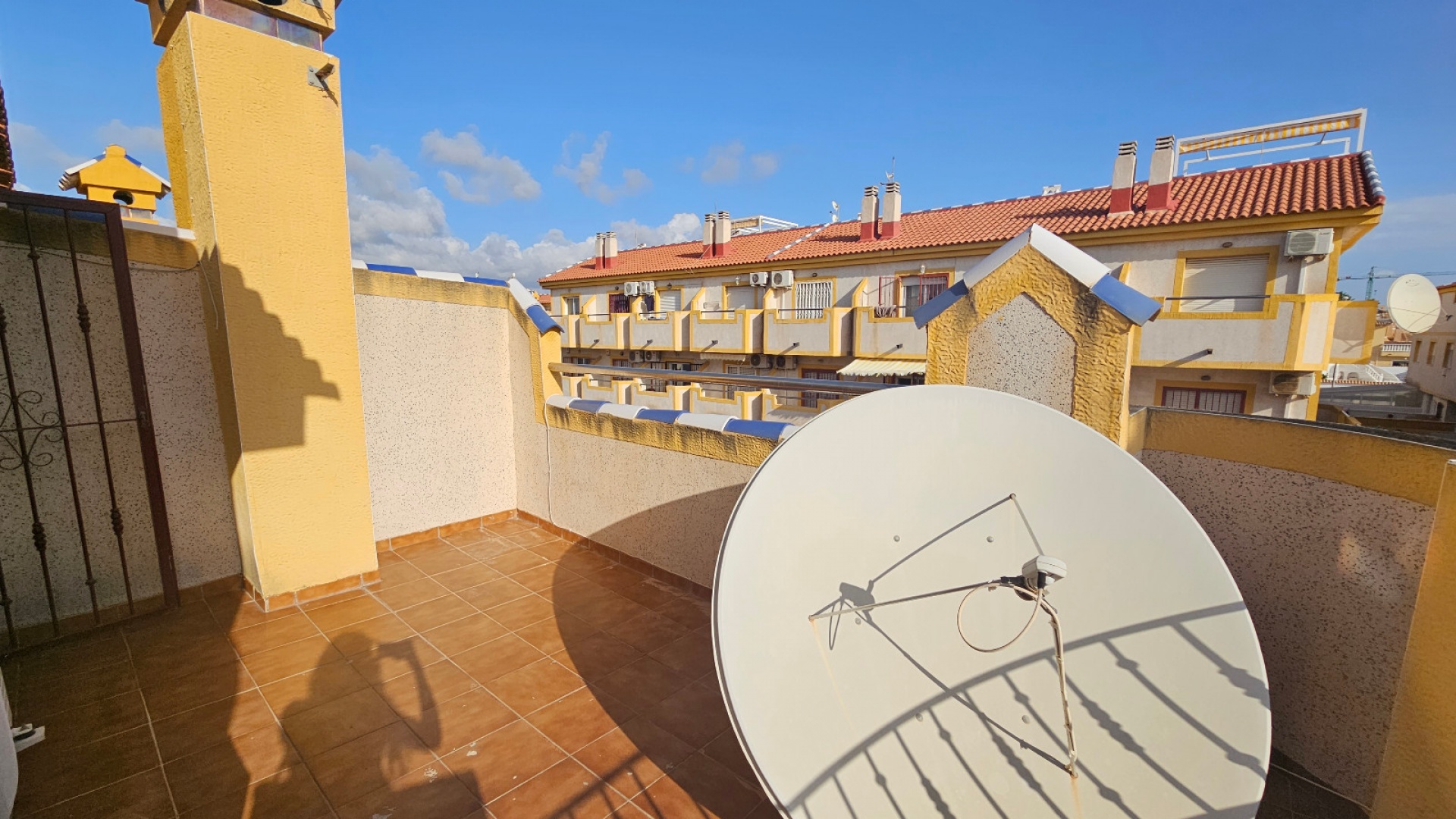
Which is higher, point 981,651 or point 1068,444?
point 1068,444

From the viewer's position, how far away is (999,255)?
10.2 ft

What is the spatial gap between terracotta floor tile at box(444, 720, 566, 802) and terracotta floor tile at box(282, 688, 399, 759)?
0.59 meters

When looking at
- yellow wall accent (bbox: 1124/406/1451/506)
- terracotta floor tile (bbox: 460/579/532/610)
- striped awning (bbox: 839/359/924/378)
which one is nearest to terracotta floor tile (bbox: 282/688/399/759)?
terracotta floor tile (bbox: 460/579/532/610)

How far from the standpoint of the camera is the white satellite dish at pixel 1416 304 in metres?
9.98

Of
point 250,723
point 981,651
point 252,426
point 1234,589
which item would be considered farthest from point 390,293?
point 1234,589

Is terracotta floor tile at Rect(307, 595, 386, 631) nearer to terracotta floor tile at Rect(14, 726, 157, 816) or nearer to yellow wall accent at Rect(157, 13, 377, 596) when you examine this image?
yellow wall accent at Rect(157, 13, 377, 596)

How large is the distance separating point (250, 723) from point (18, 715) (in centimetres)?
121

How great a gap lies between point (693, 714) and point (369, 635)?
2.47 meters

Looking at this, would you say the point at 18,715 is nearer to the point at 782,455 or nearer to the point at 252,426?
the point at 252,426

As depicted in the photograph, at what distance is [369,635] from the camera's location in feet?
13.5

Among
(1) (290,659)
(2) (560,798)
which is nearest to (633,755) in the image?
(2) (560,798)

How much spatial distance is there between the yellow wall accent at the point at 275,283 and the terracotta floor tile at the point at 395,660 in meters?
1.20

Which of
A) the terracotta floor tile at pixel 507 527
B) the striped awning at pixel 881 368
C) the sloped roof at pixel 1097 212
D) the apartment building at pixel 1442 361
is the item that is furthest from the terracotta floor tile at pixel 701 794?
the apartment building at pixel 1442 361

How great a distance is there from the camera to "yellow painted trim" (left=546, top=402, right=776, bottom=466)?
4.09 m
